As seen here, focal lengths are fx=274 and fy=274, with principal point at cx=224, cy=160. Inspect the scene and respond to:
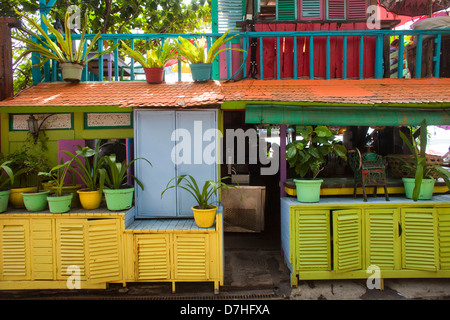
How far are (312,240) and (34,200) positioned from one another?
12.4 ft

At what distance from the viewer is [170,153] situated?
3912 mm

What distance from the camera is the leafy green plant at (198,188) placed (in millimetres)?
3609

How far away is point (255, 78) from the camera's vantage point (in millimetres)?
4992

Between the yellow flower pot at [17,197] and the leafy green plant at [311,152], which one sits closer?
the leafy green plant at [311,152]

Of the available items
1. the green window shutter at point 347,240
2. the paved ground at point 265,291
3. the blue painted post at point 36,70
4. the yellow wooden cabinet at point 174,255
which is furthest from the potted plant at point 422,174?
the blue painted post at point 36,70

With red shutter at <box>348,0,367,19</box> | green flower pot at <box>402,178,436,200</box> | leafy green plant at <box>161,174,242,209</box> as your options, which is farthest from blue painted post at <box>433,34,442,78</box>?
leafy green plant at <box>161,174,242,209</box>

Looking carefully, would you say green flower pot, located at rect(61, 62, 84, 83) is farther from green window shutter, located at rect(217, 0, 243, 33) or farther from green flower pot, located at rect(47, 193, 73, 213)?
green window shutter, located at rect(217, 0, 243, 33)

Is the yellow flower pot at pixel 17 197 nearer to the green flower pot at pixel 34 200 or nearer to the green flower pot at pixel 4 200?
the green flower pot at pixel 4 200

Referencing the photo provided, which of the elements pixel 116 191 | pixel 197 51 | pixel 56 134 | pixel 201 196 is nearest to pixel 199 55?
pixel 197 51

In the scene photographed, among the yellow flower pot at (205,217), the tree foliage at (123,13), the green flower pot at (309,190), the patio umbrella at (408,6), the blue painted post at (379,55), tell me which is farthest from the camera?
the tree foliage at (123,13)

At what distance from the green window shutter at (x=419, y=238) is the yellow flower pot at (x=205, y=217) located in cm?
258

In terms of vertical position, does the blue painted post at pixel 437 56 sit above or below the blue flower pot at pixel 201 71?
above

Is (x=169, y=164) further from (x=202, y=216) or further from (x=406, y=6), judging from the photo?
(x=406, y=6)

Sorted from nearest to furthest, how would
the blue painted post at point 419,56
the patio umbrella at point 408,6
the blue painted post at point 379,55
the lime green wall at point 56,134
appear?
the lime green wall at point 56,134
the blue painted post at point 419,56
the blue painted post at point 379,55
the patio umbrella at point 408,6
